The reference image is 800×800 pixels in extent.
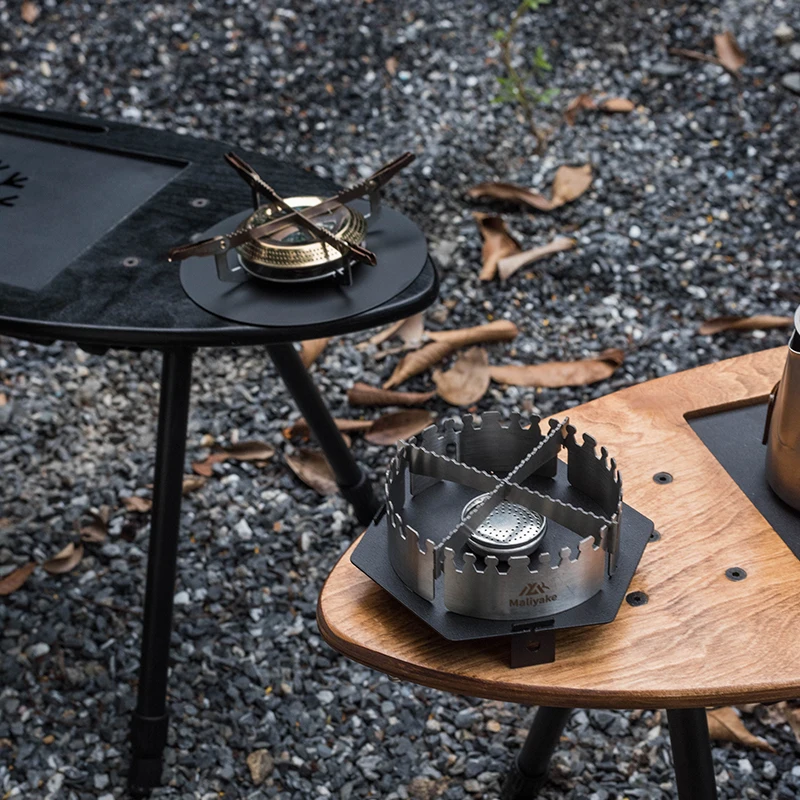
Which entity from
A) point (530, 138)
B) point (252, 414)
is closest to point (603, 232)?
point (530, 138)

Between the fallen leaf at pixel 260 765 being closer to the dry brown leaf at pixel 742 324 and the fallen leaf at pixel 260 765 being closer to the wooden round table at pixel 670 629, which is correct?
the wooden round table at pixel 670 629

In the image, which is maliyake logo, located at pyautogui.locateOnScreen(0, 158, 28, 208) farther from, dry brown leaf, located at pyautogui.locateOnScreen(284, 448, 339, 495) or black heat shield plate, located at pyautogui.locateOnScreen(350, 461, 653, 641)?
black heat shield plate, located at pyautogui.locateOnScreen(350, 461, 653, 641)

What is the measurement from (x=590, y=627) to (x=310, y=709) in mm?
937

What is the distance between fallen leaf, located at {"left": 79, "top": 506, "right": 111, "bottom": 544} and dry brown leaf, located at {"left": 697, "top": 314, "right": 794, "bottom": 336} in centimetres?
142

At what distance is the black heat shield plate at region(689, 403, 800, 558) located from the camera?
110 centimetres

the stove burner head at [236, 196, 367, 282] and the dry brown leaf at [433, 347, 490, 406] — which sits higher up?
the stove burner head at [236, 196, 367, 282]

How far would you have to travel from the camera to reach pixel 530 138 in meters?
3.02

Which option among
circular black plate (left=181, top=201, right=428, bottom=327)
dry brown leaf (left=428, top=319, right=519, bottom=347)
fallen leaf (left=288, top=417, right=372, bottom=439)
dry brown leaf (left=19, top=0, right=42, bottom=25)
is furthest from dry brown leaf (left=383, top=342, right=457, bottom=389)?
dry brown leaf (left=19, top=0, right=42, bottom=25)

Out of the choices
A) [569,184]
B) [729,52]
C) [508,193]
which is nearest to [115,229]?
[508,193]

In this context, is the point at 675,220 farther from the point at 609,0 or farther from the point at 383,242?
the point at 383,242

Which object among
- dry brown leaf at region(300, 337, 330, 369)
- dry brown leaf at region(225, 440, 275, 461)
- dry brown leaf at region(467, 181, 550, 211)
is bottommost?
dry brown leaf at region(225, 440, 275, 461)

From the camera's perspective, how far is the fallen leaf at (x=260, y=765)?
1691 mm

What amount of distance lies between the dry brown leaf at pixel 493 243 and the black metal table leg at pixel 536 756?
1314 mm

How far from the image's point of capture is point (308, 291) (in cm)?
144
